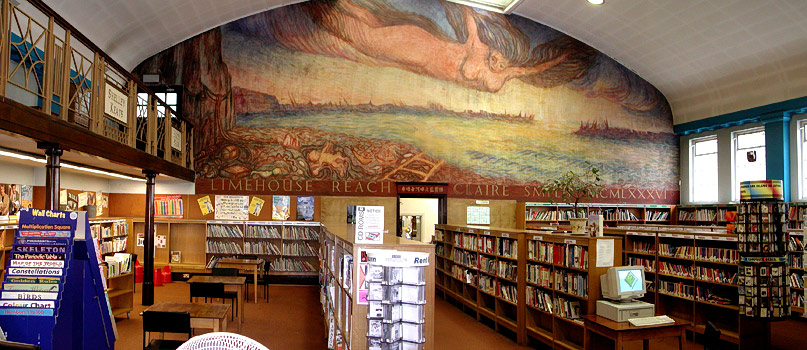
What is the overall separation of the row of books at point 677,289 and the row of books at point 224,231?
28.6 feet

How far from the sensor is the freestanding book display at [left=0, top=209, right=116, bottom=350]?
4473mm

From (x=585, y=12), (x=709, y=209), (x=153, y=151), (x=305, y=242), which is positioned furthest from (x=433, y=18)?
(x=709, y=209)

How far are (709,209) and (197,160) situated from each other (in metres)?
13.0

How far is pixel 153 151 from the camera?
8.80 m

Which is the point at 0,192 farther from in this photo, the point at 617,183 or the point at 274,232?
the point at 617,183

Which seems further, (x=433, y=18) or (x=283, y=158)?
(x=433, y=18)

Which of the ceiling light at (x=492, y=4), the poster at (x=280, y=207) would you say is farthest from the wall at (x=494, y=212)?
the ceiling light at (x=492, y=4)

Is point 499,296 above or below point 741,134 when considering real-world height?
below

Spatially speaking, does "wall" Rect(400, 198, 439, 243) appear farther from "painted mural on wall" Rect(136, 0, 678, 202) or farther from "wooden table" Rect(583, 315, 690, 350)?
"wooden table" Rect(583, 315, 690, 350)

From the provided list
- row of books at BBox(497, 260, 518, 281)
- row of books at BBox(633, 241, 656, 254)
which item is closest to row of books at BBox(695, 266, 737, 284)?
row of books at BBox(633, 241, 656, 254)

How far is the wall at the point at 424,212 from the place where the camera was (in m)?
16.7

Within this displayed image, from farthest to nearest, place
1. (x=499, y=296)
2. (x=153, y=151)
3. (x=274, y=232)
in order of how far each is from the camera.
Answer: (x=274, y=232) < (x=153, y=151) < (x=499, y=296)

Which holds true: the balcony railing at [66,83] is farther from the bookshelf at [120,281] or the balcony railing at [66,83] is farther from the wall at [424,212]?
the wall at [424,212]

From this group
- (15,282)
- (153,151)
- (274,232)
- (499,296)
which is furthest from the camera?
(274,232)
